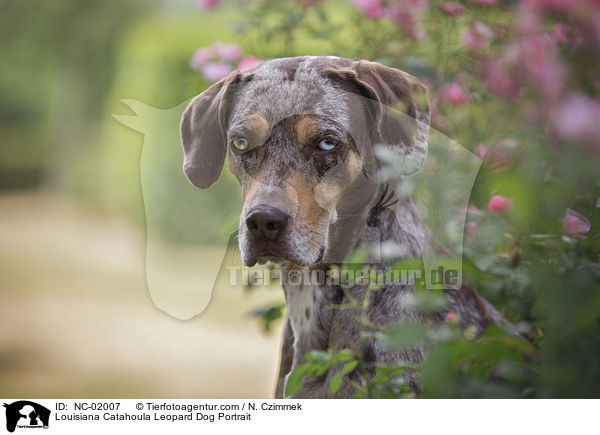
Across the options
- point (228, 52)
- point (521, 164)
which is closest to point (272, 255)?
point (521, 164)

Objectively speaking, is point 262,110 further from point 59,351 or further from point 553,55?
point 59,351

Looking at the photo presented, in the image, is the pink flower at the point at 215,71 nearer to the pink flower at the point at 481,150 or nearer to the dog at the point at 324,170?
the dog at the point at 324,170

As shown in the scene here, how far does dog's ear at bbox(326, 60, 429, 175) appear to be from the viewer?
165cm

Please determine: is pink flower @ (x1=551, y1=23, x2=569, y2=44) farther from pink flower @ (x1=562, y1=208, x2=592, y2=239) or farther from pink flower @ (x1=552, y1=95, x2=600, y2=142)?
pink flower @ (x1=562, y1=208, x2=592, y2=239)

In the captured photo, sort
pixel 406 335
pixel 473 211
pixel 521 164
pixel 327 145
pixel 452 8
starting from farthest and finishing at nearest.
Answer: pixel 452 8 → pixel 473 211 → pixel 327 145 → pixel 521 164 → pixel 406 335

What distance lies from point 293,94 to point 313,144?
0.16 meters

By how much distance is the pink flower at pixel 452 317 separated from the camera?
1.67 meters

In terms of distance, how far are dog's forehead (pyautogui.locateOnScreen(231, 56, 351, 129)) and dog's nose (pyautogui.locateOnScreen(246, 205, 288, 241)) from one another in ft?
0.91

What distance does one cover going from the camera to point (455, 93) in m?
2.23

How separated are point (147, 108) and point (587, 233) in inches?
55.2

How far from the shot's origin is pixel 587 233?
1.33m

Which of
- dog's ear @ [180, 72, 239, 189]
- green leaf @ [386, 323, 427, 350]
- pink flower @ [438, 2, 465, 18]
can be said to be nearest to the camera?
green leaf @ [386, 323, 427, 350]

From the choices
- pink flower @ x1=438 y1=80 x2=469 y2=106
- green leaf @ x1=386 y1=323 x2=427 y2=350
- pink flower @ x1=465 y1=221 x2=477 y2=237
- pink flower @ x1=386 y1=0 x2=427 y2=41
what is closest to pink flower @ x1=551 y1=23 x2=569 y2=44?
green leaf @ x1=386 y1=323 x2=427 y2=350

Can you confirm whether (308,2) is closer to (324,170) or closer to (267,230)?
(324,170)
